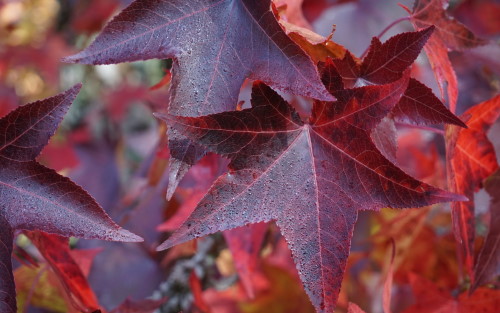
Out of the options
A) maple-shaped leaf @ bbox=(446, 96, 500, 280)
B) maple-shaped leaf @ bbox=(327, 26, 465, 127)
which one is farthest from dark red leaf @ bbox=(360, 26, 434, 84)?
maple-shaped leaf @ bbox=(446, 96, 500, 280)

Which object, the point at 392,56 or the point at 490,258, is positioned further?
the point at 490,258

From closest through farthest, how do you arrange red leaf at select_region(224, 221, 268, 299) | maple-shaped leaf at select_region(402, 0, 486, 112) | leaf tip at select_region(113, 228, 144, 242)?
leaf tip at select_region(113, 228, 144, 242), maple-shaped leaf at select_region(402, 0, 486, 112), red leaf at select_region(224, 221, 268, 299)

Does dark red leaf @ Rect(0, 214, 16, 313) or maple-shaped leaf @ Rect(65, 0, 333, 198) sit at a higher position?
maple-shaped leaf @ Rect(65, 0, 333, 198)

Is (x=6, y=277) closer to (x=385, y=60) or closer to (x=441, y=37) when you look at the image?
(x=385, y=60)

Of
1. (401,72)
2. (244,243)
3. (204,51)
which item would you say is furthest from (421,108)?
(244,243)

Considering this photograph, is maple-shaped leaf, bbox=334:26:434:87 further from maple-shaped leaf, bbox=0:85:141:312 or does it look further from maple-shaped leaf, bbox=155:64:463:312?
maple-shaped leaf, bbox=0:85:141:312
